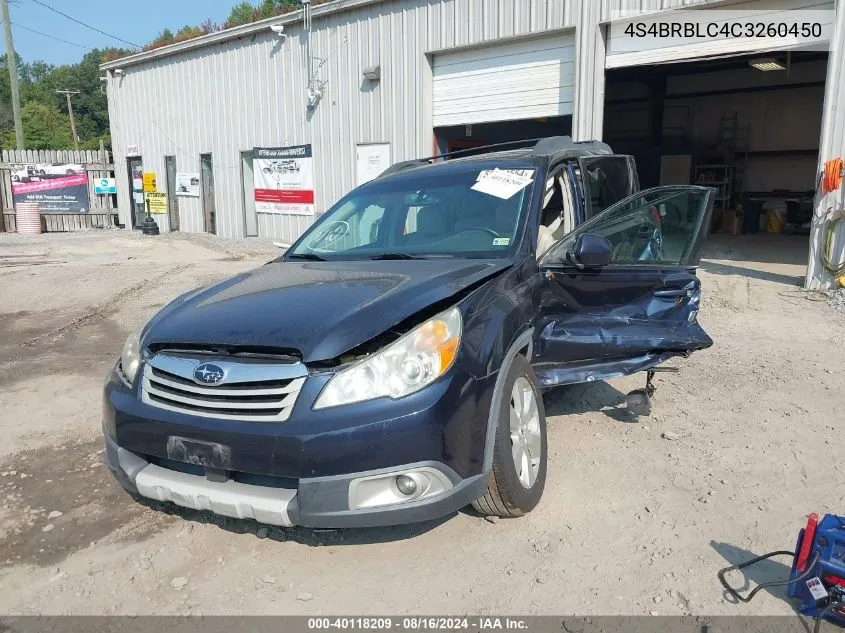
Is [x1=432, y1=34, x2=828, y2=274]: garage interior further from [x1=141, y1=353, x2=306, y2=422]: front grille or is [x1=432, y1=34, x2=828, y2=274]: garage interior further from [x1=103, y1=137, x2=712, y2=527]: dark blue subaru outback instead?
[x1=141, y1=353, x2=306, y2=422]: front grille

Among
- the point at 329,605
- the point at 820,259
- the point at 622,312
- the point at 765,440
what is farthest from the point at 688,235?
the point at 820,259

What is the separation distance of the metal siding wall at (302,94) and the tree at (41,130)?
1552 inches

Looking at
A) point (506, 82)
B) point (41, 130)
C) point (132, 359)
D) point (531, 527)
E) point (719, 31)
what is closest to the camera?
point (132, 359)

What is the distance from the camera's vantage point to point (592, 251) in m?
3.71

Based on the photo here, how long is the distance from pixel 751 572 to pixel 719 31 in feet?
30.1

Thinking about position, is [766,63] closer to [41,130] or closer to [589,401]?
[589,401]

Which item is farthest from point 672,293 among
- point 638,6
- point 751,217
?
point 751,217

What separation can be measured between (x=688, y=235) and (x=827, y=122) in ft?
18.9

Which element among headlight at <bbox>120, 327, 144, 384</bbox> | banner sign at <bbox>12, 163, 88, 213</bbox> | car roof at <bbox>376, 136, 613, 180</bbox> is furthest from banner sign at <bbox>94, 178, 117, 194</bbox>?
headlight at <bbox>120, 327, 144, 384</bbox>

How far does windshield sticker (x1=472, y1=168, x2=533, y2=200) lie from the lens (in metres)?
4.09

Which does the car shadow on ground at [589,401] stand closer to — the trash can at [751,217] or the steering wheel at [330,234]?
the steering wheel at [330,234]

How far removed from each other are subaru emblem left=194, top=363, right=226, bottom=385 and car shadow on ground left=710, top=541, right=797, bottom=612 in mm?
2288

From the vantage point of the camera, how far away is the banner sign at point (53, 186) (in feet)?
67.4

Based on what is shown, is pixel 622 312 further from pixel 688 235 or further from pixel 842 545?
pixel 842 545
